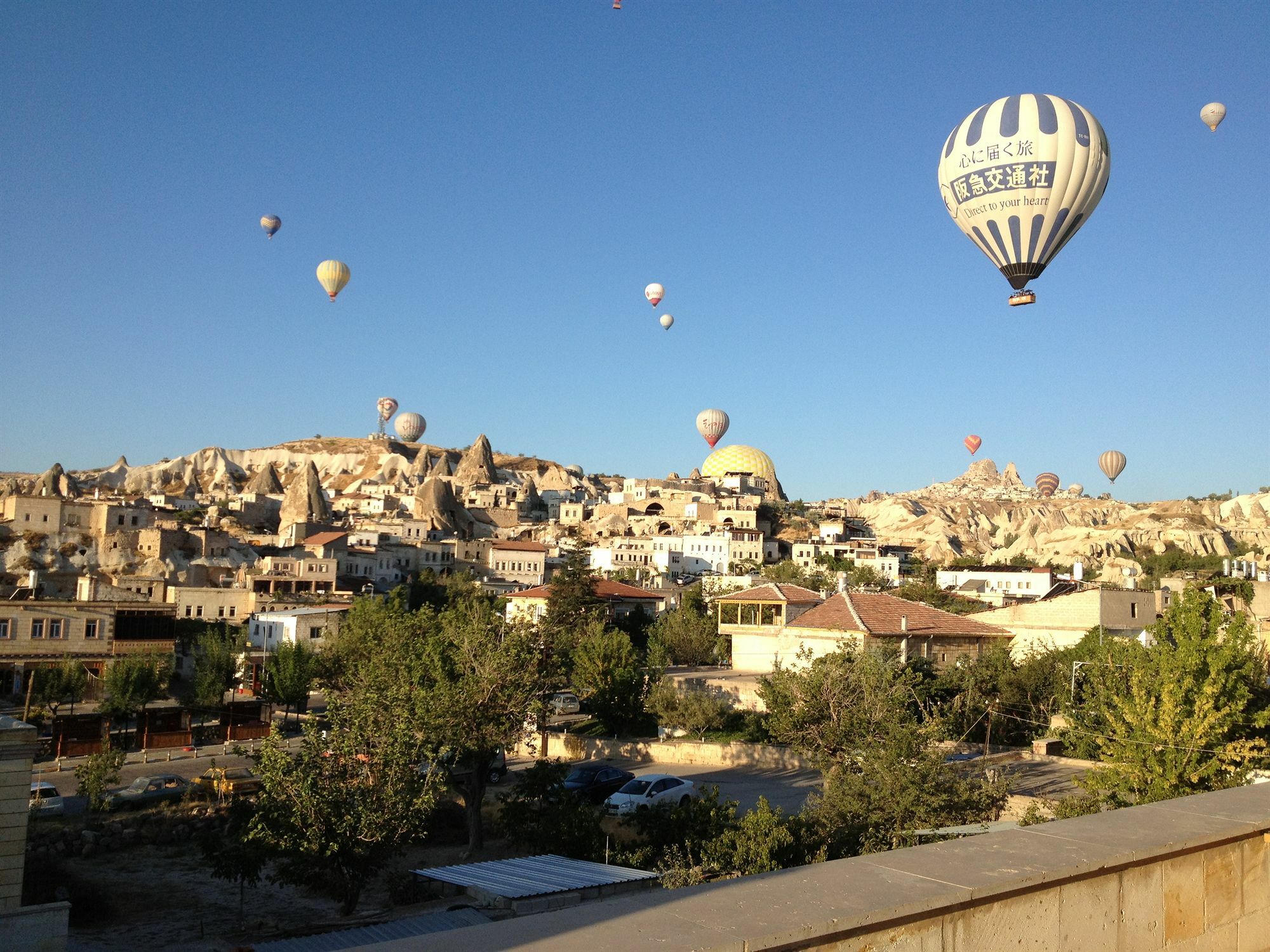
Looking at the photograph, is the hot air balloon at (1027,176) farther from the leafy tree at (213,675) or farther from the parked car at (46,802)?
the parked car at (46,802)

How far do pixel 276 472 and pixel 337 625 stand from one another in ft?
283

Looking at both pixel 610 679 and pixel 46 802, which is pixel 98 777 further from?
pixel 610 679

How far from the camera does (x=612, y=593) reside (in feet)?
183

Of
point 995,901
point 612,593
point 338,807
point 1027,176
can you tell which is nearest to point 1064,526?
point 612,593

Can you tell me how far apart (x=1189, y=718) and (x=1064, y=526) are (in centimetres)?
14104

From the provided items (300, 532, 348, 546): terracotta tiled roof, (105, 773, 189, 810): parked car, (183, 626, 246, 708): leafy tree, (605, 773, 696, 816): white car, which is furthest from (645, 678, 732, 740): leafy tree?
(300, 532, 348, 546): terracotta tiled roof

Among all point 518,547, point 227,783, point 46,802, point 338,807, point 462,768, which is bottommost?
point 46,802

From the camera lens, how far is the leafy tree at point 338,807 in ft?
46.9

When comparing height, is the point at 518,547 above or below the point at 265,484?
below

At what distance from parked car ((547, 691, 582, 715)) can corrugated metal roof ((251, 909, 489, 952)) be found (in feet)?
76.5

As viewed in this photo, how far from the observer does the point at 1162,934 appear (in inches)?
140

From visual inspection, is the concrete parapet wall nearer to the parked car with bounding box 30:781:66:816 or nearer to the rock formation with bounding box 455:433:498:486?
the parked car with bounding box 30:781:66:816

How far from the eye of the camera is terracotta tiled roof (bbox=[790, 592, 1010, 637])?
29594 mm

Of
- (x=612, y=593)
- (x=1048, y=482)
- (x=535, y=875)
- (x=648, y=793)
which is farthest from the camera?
(x=1048, y=482)
